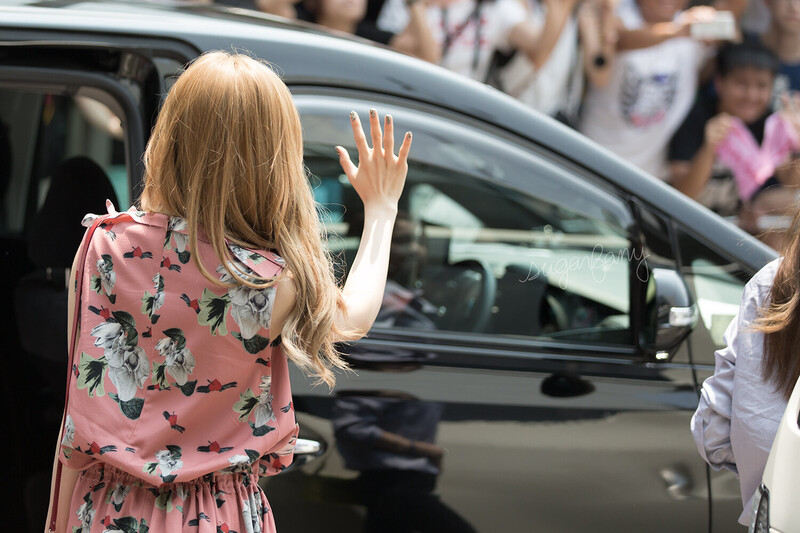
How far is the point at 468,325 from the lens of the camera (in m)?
2.13

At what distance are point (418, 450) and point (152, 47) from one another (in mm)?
951

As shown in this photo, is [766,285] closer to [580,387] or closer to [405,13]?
[580,387]

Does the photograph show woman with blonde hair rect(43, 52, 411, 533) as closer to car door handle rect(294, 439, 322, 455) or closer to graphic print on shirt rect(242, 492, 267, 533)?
graphic print on shirt rect(242, 492, 267, 533)

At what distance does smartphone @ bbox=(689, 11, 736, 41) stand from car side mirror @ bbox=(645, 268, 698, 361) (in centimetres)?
335

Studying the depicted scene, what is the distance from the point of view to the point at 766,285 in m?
1.51

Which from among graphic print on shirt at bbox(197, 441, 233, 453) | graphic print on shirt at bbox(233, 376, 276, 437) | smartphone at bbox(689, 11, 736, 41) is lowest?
graphic print on shirt at bbox(197, 441, 233, 453)

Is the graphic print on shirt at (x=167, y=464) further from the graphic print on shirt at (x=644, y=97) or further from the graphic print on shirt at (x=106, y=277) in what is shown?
the graphic print on shirt at (x=644, y=97)

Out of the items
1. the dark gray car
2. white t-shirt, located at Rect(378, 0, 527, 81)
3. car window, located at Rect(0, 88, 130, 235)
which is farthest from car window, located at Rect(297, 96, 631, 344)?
white t-shirt, located at Rect(378, 0, 527, 81)

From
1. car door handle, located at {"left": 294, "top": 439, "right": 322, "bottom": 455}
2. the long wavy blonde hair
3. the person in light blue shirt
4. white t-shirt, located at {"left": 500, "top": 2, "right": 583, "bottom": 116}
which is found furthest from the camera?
white t-shirt, located at {"left": 500, "top": 2, "right": 583, "bottom": 116}

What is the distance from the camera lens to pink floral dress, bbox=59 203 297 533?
1242 mm

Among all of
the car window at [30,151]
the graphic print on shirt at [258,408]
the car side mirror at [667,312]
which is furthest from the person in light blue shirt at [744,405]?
the car window at [30,151]

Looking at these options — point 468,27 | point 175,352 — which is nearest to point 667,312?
point 175,352

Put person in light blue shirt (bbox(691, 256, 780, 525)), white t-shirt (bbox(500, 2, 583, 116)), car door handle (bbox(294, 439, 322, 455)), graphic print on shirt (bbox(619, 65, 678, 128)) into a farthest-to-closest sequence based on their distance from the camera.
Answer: graphic print on shirt (bbox(619, 65, 678, 128)) → white t-shirt (bbox(500, 2, 583, 116)) → car door handle (bbox(294, 439, 322, 455)) → person in light blue shirt (bbox(691, 256, 780, 525))

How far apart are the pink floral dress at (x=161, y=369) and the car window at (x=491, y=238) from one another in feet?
2.04
